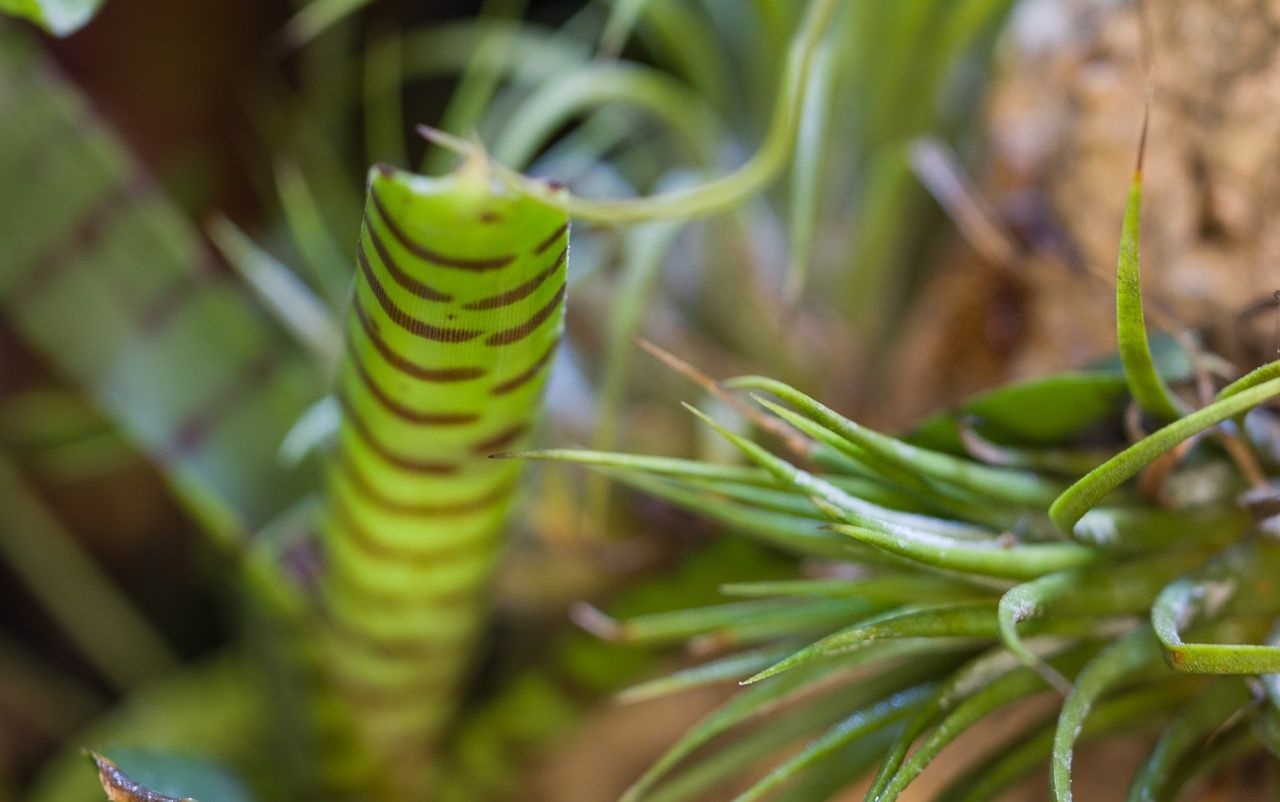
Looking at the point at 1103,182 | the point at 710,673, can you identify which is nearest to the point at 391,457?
the point at 710,673

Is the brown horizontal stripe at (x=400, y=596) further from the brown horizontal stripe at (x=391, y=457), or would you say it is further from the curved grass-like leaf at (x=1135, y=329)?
the curved grass-like leaf at (x=1135, y=329)

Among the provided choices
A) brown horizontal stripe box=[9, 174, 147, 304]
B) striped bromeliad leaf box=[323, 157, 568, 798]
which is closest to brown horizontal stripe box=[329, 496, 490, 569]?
striped bromeliad leaf box=[323, 157, 568, 798]

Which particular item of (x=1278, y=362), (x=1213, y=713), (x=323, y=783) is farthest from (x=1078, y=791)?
(x=323, y=783)

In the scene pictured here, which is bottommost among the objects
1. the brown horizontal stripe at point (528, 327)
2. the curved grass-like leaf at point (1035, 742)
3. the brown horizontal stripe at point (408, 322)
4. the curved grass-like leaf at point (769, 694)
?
the curved grass-like leaf at point (1035, 742)

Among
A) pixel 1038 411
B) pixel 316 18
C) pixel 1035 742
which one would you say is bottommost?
pixel 1035 742

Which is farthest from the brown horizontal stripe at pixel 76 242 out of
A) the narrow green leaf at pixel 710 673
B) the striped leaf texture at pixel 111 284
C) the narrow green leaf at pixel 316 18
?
the narrow green leaf at pixel 710 673

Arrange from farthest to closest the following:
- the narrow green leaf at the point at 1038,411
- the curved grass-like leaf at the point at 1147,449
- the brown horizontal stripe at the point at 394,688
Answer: the brown horizontal stripe at the point at 394,688 < the narrow green leaf at the point at 1038,411 < the curved grass-like leaf at the point at 1147,449

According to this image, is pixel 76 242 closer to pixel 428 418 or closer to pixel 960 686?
pixel 428 418
